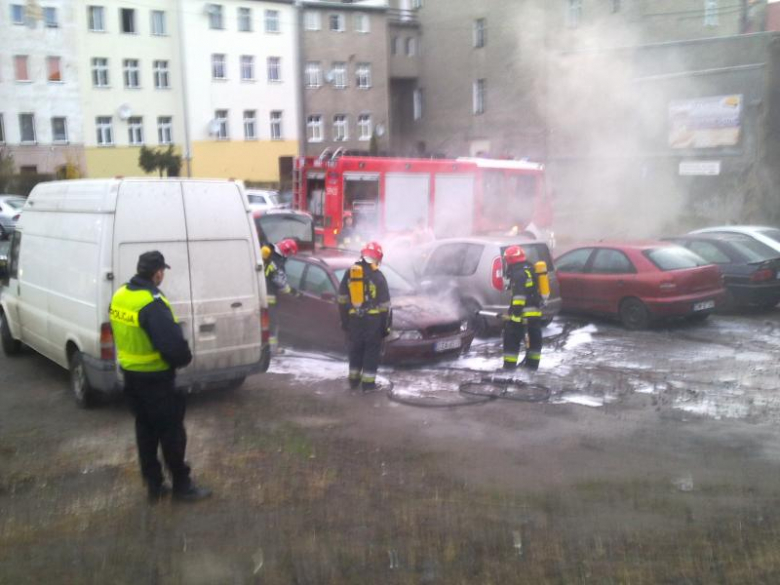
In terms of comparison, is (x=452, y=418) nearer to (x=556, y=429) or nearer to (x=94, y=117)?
(x=556, y=429)

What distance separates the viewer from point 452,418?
23.2ft

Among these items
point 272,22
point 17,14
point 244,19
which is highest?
point 244,19

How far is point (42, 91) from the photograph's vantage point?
37062mm

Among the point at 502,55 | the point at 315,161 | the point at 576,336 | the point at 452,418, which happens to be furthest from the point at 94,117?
the point at 452,418

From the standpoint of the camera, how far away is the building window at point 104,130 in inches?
1538

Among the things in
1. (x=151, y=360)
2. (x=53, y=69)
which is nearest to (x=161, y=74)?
(x=53, y=69)

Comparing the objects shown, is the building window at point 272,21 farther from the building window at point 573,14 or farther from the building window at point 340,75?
the building window at point 573,14

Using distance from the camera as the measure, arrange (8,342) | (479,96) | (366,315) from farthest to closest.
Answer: (479,96) → (8,342) → (366,315)

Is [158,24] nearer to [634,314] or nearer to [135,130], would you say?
[135,130]

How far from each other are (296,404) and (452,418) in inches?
64.1

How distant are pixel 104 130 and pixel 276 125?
9.15 meters

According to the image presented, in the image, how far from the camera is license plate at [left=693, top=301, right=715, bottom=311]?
1093cm

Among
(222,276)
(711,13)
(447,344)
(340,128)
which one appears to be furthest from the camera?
(340,128)

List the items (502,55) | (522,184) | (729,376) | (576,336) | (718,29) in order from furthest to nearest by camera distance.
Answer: (502,55) < (718,29) < (522,184) < (576,336) < (729,376)
